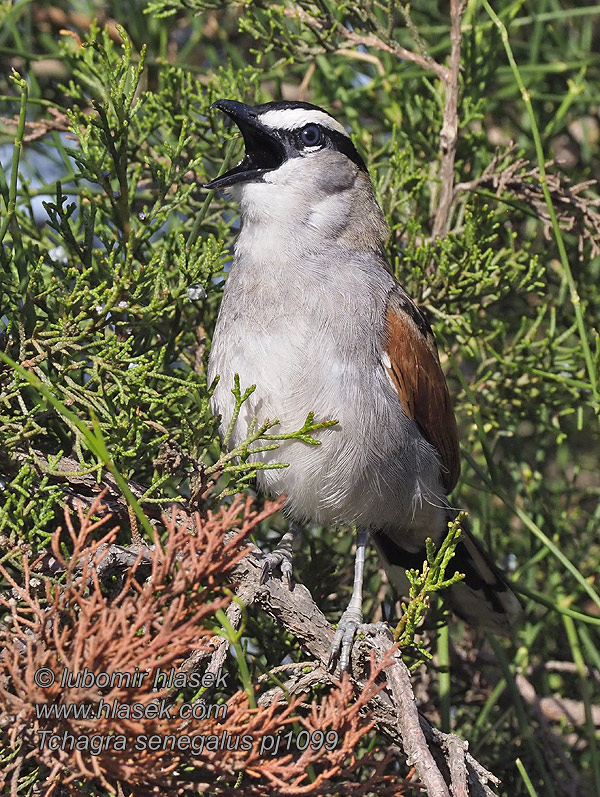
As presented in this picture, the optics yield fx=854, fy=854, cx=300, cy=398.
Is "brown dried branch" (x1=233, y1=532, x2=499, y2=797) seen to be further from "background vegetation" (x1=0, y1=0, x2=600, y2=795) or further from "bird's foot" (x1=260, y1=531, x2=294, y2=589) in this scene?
"background vegetation" (x1=0, y1=0, x2=600, y2=795)

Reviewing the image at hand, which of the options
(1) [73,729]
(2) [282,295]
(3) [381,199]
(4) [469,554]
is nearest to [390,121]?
(3) [381,199]

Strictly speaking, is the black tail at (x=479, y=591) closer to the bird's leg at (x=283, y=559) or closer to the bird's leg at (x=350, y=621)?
the bird's leg at (x=350, y=621)

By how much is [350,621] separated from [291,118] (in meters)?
1.78

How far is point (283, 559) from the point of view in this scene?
2977mm

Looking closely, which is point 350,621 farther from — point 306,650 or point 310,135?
point 310,135

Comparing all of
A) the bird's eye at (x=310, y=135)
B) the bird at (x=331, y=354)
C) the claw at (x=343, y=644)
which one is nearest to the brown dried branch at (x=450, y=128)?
the bird at (x=331, y=354)

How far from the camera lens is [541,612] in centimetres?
393

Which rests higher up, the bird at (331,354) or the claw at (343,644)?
the bird at (331,354)

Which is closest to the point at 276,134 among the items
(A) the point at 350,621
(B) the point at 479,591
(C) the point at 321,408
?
(C) the point at 321,408

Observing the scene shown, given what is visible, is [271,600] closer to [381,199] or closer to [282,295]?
[282,295]

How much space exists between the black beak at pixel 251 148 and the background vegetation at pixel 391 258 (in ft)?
0.49

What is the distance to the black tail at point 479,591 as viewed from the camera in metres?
3.42

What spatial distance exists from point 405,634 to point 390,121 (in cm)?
235

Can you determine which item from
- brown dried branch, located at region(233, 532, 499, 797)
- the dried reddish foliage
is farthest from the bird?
the dried reddish foliage
